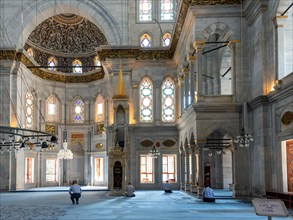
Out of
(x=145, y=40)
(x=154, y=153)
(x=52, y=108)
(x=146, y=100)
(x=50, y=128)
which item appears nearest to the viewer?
(x=154, y=153)

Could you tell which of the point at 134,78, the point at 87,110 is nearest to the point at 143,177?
the point at 134,78

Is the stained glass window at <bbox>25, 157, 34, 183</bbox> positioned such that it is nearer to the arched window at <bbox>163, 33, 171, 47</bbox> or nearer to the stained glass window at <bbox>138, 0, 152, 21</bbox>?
the arched window at <bbox>163, 33, 171, 47</bbox>

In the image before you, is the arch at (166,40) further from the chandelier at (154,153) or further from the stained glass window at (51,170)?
the stained glass window at (51,170)

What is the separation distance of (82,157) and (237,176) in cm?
1919

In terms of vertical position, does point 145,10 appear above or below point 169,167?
above

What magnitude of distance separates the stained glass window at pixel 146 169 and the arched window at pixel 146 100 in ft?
8.19

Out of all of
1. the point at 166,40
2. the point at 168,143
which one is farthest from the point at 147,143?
the point at 166,40

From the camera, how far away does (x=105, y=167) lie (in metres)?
36.2

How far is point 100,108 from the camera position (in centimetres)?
3775

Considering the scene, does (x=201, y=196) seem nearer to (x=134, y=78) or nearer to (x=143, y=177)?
(x=143, y=177)

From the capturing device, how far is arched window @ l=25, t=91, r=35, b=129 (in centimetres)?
3438

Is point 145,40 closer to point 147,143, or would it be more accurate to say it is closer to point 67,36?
point 147,143

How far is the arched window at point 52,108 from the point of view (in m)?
37.5

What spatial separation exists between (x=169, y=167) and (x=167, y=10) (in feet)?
33.5
